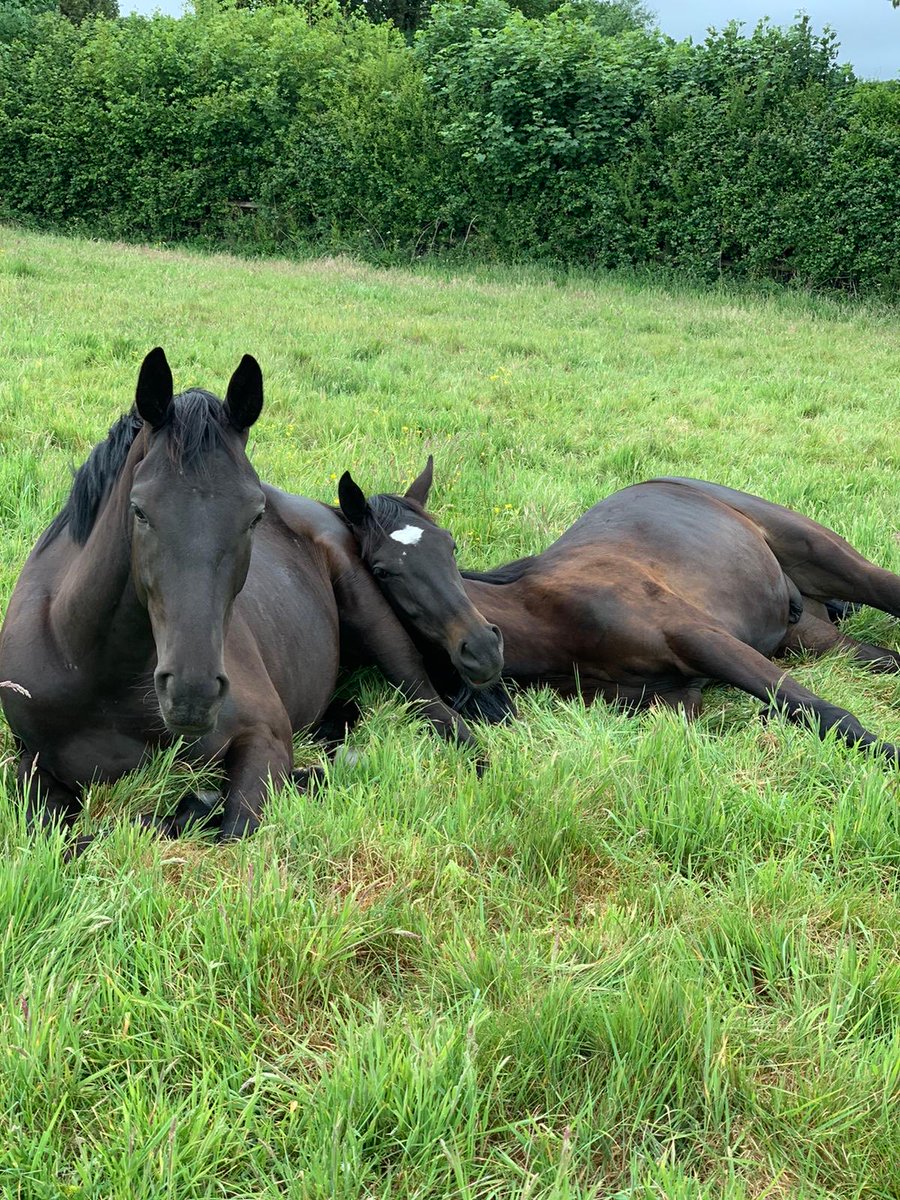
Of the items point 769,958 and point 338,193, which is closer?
point 769,958

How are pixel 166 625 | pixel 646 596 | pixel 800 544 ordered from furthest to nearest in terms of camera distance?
pixel 800 544
pixel 646 596
pixel 166 625

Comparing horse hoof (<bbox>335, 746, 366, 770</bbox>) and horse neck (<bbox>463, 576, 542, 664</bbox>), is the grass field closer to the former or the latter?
horse hoof (<bbox>335, 746, 366, 770</bbox>)

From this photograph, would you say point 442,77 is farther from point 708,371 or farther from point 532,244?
point 708,371

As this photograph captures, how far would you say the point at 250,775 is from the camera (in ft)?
10.6

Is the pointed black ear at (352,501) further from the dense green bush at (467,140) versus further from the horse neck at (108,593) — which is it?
the dense green bush at (467,140)

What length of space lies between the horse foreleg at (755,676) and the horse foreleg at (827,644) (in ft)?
3.55

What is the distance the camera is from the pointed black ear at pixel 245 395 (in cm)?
286

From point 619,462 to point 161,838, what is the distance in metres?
5.13

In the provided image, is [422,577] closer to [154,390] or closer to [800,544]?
[154,390]

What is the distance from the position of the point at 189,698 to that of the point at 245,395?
94 cm

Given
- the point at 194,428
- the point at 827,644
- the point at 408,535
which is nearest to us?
the point at 194,428

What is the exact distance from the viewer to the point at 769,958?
93.1 inches

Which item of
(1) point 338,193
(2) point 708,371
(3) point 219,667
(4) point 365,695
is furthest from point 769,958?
(1) point 338,193

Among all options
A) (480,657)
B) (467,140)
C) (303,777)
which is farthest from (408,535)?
(467,140)
